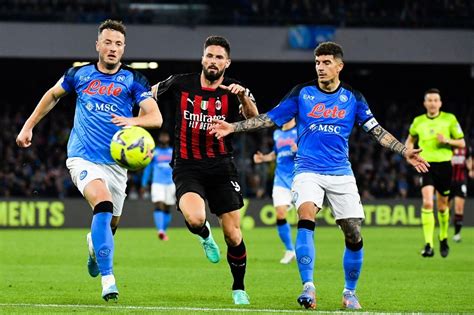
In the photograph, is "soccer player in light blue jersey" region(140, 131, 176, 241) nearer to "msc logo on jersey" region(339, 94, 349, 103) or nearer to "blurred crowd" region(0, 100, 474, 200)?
"blurred crowd" region(0, 100, 474, 200)

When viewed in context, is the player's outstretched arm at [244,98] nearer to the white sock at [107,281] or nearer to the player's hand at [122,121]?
the player's hand at [122,121]

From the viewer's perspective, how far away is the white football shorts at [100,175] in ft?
32.8

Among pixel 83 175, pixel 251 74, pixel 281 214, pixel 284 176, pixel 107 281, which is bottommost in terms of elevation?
pixel 107 281

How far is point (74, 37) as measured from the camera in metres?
32.0

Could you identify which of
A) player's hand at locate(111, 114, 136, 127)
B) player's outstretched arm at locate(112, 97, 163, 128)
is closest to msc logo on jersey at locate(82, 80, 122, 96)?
player's outstretched arm at locate(112, 97, 163, 128)

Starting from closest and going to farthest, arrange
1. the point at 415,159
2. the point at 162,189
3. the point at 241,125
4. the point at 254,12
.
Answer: the point at 415,159 → the point at 241,125 → the point at 162,189 → the point at 254,12

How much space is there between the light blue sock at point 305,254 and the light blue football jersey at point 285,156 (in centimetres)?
674

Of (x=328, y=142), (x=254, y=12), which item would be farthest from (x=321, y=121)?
(x=254, y=12)

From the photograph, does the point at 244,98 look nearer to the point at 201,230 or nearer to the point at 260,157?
the point at 201,230

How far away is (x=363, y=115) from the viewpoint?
1027 centimetres

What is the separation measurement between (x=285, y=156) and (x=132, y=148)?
24.6ft

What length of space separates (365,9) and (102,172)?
24.6 metres

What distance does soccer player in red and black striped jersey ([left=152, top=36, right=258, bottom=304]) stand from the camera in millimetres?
10219

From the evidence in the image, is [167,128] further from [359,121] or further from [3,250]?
[359,121]
